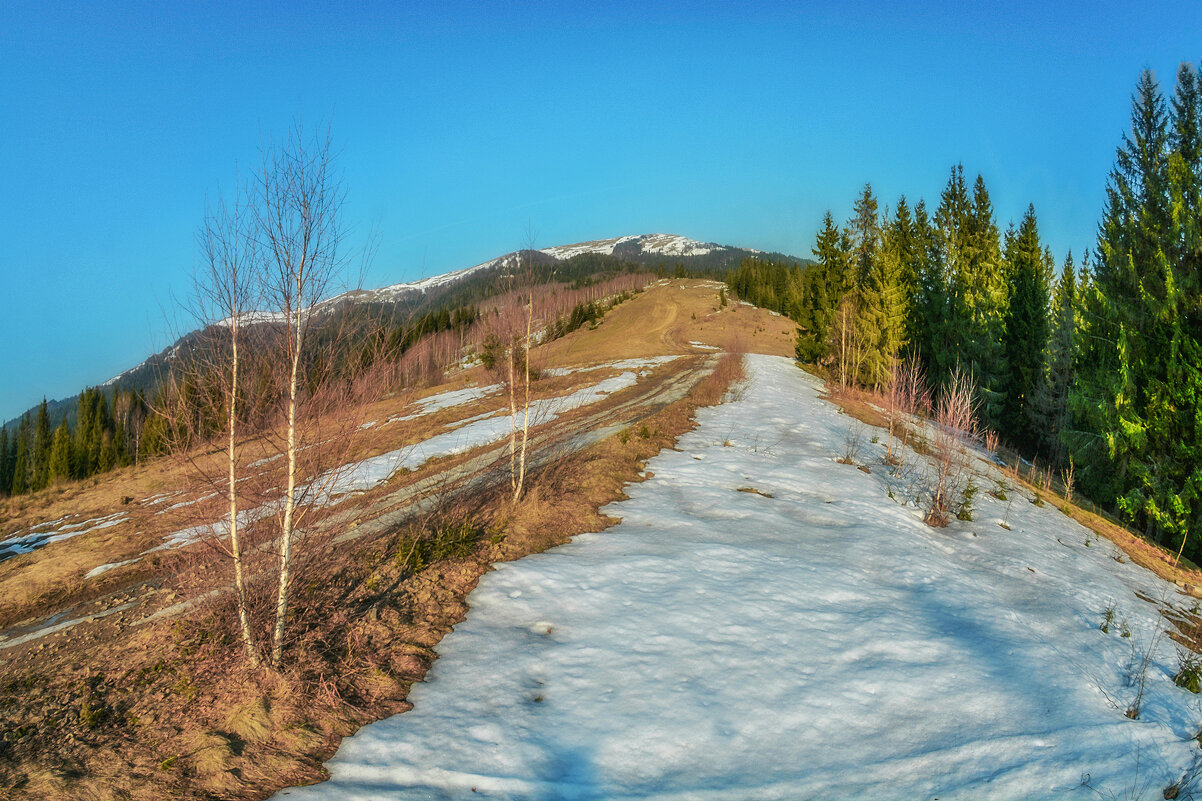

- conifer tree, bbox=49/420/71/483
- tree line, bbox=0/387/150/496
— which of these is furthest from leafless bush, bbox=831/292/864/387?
conifer tree, bbox=49/420/71/483

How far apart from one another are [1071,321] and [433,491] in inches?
1264

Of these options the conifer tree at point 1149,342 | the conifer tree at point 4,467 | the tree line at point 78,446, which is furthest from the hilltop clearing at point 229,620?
the conifer tree at point 4,467

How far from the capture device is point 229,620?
19.4 ft

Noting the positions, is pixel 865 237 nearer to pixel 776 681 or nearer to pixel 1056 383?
pixel 1056 383

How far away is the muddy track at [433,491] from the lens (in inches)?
336

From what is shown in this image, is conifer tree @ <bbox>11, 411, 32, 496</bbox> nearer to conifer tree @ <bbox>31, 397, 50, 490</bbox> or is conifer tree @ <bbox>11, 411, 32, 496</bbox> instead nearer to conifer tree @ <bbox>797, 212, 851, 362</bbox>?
conifer tree @ <bbox>31, 397, 50, 490</bbox>

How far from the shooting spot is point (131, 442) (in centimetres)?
5847

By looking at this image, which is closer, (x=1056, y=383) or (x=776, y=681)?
(x=776, y=681)

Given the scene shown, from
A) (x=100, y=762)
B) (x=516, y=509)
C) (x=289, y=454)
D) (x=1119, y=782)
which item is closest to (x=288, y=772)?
(x=100, y=762)

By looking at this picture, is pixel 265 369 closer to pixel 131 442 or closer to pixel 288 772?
pixel 288 772

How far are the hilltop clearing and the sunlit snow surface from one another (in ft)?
1.85

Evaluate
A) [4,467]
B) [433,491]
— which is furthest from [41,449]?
[433,491]

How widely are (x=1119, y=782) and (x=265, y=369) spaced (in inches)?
314

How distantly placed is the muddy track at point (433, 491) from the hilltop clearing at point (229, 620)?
0.07 m
